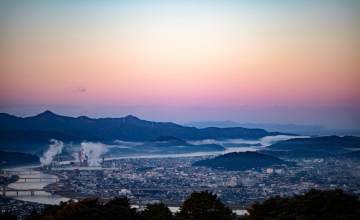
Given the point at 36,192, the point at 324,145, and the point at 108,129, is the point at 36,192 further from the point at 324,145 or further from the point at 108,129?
the point at 108,129

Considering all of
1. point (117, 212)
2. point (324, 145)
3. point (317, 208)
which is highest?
point (324, 145)

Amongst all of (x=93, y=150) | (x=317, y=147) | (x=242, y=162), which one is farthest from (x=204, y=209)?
(x=93, y=150)

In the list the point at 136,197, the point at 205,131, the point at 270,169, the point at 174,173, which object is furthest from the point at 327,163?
the point at 205,131

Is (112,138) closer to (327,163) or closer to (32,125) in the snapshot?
(32,125)

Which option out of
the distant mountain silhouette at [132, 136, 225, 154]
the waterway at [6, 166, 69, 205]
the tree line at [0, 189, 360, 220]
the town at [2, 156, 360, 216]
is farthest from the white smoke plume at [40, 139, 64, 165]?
the tree line at [0, 189, 360, 220]

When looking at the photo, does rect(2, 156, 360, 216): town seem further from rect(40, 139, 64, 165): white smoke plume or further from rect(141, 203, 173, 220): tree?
rect(40, 139, 64, 165): white smoke plume

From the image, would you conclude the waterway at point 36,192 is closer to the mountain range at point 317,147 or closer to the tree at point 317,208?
the tree at point 317,208
